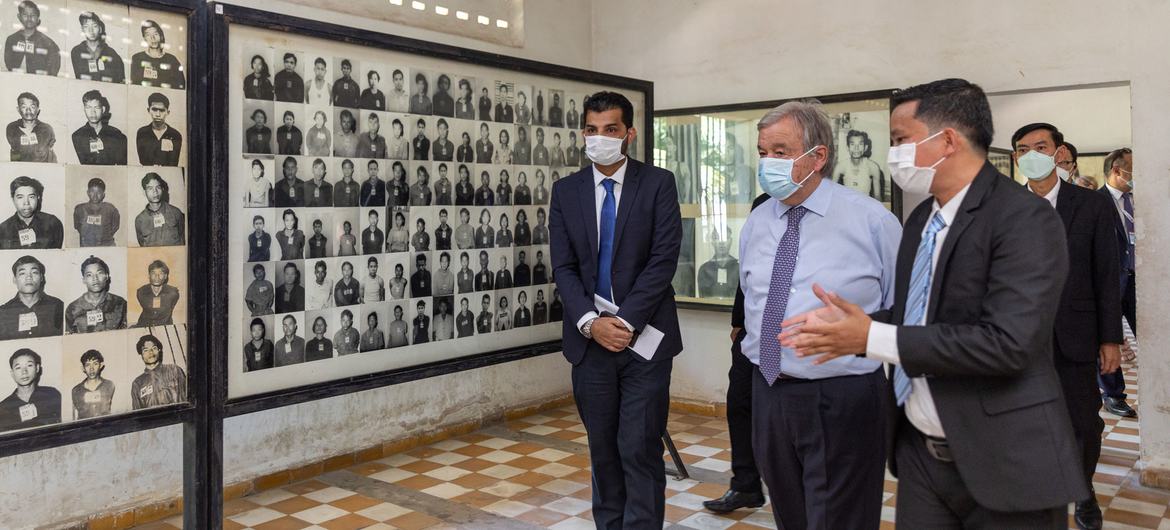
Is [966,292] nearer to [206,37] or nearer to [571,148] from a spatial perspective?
[206,37]

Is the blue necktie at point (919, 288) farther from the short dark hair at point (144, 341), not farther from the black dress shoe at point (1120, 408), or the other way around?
the black dress shoe at point (1120, 408)

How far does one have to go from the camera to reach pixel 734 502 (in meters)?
4.84

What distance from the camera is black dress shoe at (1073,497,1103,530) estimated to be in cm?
450

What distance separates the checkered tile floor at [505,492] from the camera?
472 cm

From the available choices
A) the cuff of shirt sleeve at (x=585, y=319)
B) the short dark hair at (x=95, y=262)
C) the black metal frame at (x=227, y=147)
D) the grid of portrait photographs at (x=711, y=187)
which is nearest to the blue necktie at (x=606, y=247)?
the cuff of shirt sleeve at (x=585, y=319)

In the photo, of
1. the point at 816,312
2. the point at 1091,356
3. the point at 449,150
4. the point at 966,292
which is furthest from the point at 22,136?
the point at 1091,356

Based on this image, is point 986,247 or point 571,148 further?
point 571,148

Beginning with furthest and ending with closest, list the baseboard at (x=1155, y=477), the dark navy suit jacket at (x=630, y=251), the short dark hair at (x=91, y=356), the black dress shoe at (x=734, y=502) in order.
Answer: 1. the baseboard at (x=1155, y=477)
2. the black dress shoe at (x=734, y=502)
3. the dark navy suit jacket at (x=630, y=251)
4. the short dark hair at (x=91, y=356)

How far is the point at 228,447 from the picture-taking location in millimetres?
5211

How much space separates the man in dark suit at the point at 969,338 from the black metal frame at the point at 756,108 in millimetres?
3865

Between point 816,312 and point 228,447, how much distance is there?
428 cm

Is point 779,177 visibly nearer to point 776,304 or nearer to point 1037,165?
point 776,304

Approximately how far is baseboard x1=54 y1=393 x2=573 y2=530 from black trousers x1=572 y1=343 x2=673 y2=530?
2541mm

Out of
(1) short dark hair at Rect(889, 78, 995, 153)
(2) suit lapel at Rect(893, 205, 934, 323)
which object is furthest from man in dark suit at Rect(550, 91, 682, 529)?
Answer: (1) short dark hair at Rect(889, 78, 995, 153)
